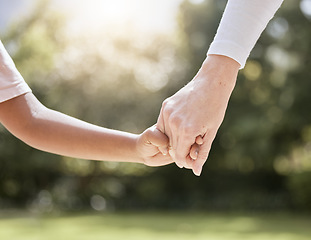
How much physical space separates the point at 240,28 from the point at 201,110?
0.26 metres

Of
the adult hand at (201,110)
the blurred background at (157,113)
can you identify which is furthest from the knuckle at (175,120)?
the blurred background at (157,113)

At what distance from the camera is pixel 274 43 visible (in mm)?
15422

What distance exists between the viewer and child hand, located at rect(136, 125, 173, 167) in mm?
1559

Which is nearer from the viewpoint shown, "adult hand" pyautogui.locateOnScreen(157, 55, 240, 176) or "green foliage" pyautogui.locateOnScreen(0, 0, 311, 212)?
"adult hand" pyautogui.locateOnScreen(157, 55, 240, 176)

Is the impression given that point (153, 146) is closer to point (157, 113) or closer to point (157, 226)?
point (157, 226)

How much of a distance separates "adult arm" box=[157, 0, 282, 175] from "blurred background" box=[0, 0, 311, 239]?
13.3 metres

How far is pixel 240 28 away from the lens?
1.48m

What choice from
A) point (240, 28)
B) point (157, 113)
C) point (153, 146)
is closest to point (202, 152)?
point (153, 146)

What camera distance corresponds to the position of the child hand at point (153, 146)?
61.4 inches

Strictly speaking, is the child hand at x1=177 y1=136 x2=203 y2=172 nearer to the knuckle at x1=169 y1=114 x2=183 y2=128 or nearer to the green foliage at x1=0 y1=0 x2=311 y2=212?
the knuckle at x1=169 y1=114 x2=183 y2=128

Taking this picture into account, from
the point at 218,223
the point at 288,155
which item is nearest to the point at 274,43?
the point at 288,155

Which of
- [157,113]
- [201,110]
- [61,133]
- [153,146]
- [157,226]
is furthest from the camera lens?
[157,113]

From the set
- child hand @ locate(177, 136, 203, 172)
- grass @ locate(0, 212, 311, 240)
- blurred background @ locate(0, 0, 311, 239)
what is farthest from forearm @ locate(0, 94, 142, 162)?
blurred background @ locate(0, 0, 311, 239)

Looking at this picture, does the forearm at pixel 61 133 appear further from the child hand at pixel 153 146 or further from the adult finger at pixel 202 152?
the adult finger at pixel 202 152
